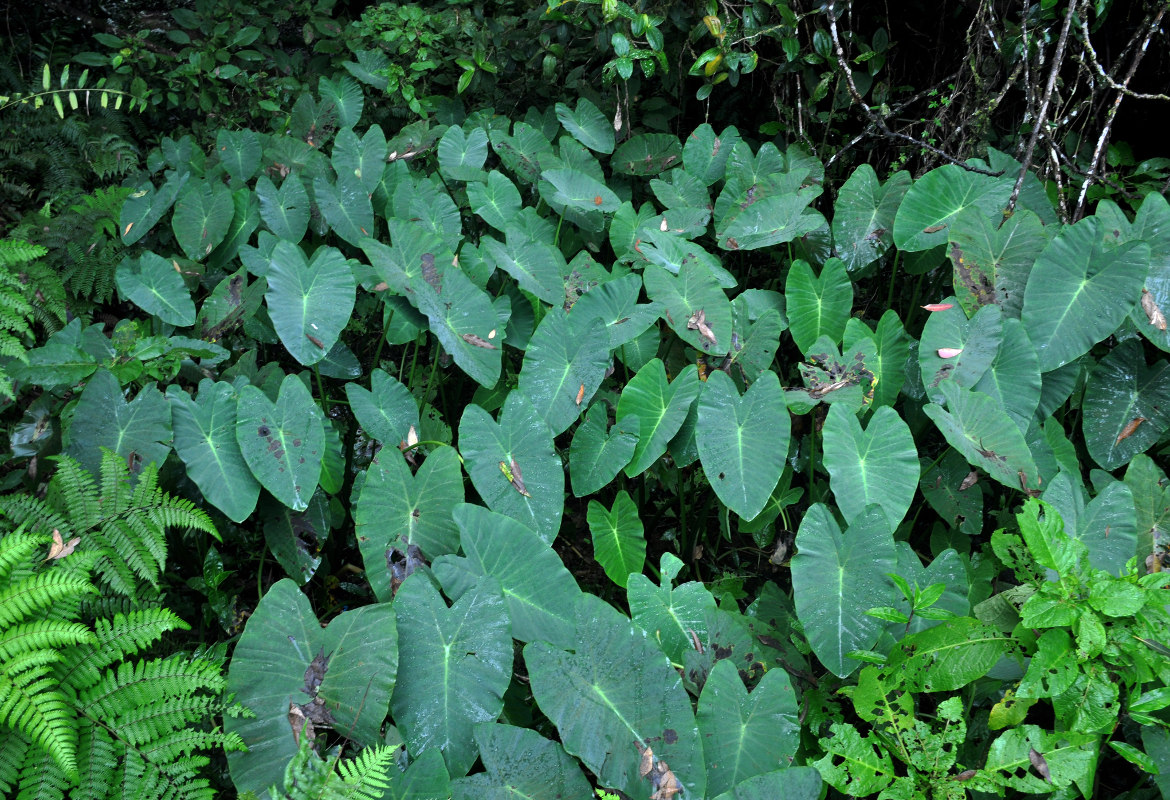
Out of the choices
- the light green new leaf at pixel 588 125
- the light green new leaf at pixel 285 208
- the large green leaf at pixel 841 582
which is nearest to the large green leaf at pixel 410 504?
the large green leaf at pixel 841 582

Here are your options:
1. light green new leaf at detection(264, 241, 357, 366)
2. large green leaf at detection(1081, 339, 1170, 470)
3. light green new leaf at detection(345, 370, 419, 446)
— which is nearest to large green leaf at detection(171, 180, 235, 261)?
light green new leaf at detection(264, 241, 357, 366)

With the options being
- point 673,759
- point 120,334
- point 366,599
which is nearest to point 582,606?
point 673,759

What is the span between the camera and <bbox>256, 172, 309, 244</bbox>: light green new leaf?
8.54 feet

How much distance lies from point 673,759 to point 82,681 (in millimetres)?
1123

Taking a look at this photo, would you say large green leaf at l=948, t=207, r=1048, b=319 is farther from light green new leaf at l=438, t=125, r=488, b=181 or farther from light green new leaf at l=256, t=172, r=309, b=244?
light green new leaf at l=256, t=172, r=309, b=244

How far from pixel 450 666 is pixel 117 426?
1.09 metres

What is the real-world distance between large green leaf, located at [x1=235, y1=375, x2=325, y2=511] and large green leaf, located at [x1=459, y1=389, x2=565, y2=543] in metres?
0.37

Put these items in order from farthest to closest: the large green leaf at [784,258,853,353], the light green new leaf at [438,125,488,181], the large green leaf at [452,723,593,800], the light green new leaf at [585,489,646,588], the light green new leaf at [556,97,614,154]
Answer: the light green new leaf at [556,97,614,154] < the light green new leaf at [438,125,488,181] < the large green leaf at [784,258,853,353] < the light green new leaf at [585,489,646,588] < the large green leaf at [452,723,593,800]

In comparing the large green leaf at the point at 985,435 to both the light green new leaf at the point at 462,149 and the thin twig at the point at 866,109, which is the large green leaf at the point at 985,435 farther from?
the light green new leaf at the point at 462,149

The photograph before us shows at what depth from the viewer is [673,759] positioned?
4.30 ft

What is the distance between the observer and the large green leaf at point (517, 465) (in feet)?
5.89

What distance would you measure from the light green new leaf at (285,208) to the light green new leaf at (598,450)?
137 cm

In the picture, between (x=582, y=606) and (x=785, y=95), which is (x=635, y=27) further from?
(x=582, y=606)

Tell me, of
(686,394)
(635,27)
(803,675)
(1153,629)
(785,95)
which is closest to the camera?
(1153,629)
